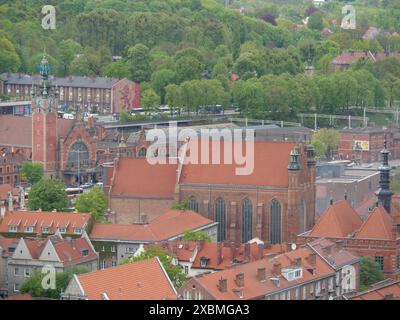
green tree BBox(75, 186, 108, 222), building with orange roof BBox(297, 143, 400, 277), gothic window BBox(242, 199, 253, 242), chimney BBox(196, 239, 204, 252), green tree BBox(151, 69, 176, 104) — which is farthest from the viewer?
green tree BBox(151, 69, 176, 104)

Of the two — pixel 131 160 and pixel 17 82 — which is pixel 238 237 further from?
→ pixel 17 82

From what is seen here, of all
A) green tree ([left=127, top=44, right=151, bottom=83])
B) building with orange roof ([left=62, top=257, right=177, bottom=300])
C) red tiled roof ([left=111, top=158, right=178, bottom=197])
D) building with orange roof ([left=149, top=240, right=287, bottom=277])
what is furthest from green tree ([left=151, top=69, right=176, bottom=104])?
building with orange roof ([left=62, top=257, right=177, bottom=300])

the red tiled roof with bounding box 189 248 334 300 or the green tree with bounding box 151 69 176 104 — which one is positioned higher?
the green tree with bounding box 151 69 176 104

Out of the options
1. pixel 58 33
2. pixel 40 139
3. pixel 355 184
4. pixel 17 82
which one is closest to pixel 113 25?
pixel 58 33

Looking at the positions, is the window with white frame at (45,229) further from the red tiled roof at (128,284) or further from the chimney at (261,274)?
the red tiled roof at (128,284)

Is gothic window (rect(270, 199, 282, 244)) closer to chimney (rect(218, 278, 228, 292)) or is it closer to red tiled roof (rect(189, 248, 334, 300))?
red tiled roof (rect(189, 248, 334, 300))

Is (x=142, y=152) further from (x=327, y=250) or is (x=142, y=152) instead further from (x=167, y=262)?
(x=167, y=262)

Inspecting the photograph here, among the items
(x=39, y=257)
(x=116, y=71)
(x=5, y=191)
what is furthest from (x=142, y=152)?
(x=116, y=71)

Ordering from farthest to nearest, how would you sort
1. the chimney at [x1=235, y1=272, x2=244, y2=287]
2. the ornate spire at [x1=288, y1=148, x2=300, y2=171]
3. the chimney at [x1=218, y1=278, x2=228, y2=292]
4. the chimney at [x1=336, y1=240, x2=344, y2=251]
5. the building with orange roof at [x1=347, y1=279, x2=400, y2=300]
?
the ornate spire at [x1=288, y1=148, x2=300, y2=171] → the chimney at [x1=336, y1=240, x2=344, y2=251] → the chimney at [x1=235, y1=272, x2=244, y2=287] → the chimney at [x1=218, y1=278, x2=228, y2=292] → the building with orange roof at [x1=347, y1=279, x2=400, y2=300]
